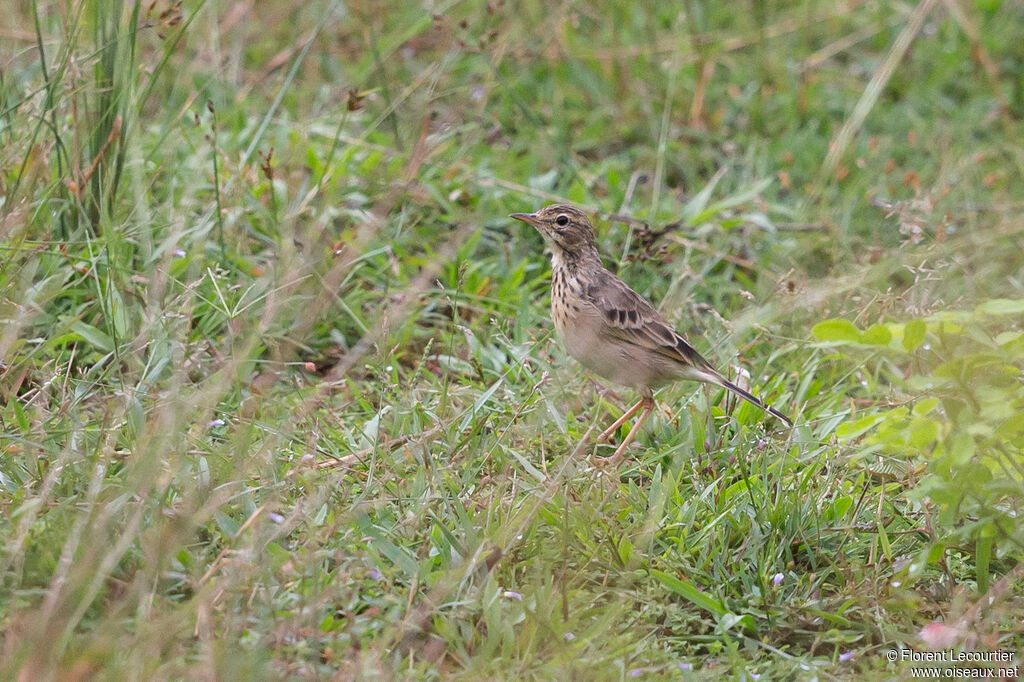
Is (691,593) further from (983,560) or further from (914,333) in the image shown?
(914,333)

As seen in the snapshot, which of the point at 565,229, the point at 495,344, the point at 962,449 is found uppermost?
the point at 962,449

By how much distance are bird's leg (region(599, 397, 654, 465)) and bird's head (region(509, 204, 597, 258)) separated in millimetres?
897

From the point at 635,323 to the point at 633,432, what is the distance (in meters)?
0.63

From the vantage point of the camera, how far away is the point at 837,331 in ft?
12.1

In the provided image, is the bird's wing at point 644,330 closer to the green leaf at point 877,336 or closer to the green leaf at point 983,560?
the green leaf at point 983,560

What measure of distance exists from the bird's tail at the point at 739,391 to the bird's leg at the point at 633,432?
0.32 m

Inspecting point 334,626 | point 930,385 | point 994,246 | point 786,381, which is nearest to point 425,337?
point 786,381

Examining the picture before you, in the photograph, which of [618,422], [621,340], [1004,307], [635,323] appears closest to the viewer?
[1004,307]

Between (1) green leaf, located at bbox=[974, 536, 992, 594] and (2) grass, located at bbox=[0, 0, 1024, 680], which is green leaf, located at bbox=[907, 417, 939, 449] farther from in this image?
(1) green leaf, located at bbox=[974, 536, 992, 594]

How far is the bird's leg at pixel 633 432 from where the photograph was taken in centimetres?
514

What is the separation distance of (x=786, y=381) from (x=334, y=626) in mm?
2902

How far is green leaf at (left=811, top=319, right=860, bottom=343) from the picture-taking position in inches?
145

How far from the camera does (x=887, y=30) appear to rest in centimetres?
930

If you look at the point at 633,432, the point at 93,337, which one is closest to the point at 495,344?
the point at 633,432
